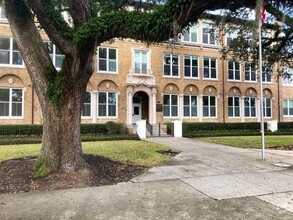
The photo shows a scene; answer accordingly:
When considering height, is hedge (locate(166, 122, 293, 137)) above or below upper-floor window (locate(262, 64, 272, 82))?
below

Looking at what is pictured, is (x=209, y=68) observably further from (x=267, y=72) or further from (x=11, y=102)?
(x=11, y=102)

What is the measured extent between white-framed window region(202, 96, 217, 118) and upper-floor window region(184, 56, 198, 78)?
2451 mm

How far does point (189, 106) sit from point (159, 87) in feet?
11.6

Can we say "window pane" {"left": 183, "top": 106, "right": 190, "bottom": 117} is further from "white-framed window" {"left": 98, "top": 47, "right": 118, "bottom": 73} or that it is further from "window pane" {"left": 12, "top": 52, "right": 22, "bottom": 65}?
"window pane" {"left": 12, "top": 52, "right": 22, "bottom": 65}

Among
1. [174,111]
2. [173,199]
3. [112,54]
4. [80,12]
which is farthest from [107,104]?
[173,199]

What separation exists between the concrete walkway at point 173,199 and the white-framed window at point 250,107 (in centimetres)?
1973

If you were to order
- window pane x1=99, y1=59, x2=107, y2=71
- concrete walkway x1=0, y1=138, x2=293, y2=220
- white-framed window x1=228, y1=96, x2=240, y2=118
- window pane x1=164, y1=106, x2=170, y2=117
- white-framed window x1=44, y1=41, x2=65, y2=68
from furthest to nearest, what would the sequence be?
white-framed window x1=228, y1=96, x2=240, y2=118 → window pane x1=164, y1=106, x2=170, y2=117 → window pane x1=99, y1=59, x2=107, y2=71 → white-framed window x1=44, y1=41, x2=65, y2=68 → concrete walkway x1=0, y1=138, x2=293, y2=220

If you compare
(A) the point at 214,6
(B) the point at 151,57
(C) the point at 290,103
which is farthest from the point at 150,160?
(C) the point at 290,103

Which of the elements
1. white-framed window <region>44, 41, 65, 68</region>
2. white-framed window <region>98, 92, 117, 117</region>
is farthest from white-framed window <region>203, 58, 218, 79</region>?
white-framed window <region>44, 41, 65, 68</region>

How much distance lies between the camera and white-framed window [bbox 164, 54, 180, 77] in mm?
24117

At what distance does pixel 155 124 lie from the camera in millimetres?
22594

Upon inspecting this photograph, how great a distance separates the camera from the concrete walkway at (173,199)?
454 centimetres

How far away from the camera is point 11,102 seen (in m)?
19.5

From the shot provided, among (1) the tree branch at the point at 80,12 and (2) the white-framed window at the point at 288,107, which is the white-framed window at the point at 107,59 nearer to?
(1) the tree branch at the point at 80,12
